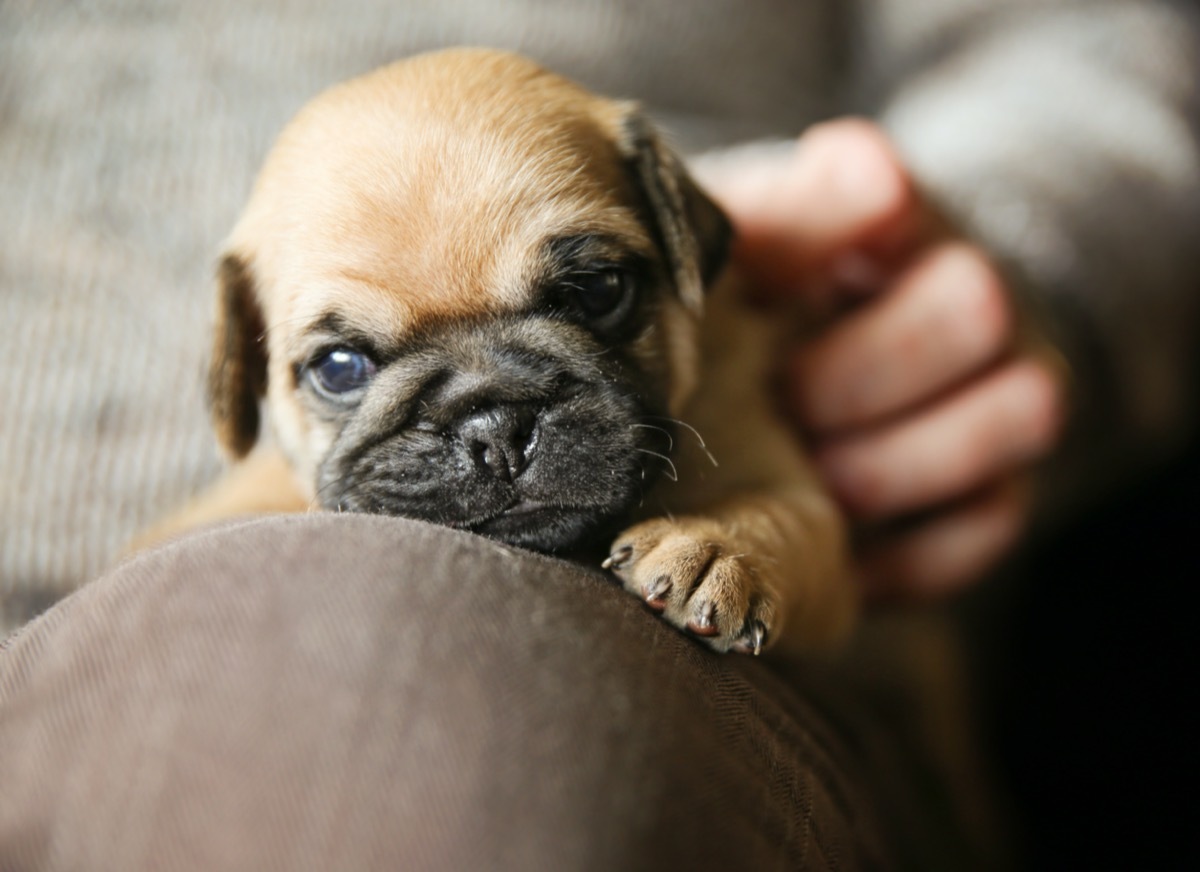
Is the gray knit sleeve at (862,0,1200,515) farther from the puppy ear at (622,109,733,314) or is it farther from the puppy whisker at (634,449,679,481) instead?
the puppy whisker at (634,449,679,481)

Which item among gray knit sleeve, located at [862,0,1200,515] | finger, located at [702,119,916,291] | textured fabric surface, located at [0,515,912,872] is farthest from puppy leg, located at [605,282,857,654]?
gray knit sleeve, located at [862,0,1200,515]

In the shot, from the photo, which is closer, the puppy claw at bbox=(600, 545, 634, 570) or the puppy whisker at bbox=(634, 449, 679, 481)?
the puppy claw at bbox=(600, 545, 634, 570)

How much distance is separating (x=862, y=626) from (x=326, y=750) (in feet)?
7.70

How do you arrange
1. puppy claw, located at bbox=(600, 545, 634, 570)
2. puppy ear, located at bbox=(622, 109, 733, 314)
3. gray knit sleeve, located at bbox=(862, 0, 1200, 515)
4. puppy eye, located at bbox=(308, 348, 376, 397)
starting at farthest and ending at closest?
gray knit sleeve, located at bbox=(862, 0, 1200, 515) < puppy ear, located at bbox=(622, 109, 733, 314) < puppy eye, located at bbox=(308, 348, 376, 397) < puppy claw, located at bbox=(600, 545, 634, 570)

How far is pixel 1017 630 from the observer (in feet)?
11.7

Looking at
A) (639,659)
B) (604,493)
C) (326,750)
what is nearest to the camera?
(326,750)

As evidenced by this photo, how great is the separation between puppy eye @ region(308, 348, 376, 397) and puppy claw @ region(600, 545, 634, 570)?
27.1 inches

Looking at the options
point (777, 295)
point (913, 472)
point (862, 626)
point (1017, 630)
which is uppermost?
point (777, 295)

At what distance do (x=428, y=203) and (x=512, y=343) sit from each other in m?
0.31

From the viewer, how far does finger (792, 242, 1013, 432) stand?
2.42m

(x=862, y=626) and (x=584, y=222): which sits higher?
(x=584, y=222)

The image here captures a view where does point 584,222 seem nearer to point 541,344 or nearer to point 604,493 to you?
point 541,344

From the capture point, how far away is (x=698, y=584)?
1.44 m

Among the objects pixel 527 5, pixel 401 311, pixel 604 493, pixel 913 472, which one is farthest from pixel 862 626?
pixel 527 5
